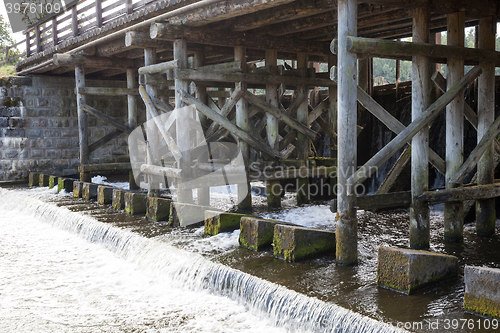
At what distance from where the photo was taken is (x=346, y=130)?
4.51 m

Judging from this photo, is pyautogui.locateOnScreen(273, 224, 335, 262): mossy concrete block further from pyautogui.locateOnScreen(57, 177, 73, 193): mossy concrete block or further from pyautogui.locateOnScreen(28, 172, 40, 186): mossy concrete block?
pyautogui.locateOnScreen(28, 172, 40, 186): mossy concrete block

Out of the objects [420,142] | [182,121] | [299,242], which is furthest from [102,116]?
[420,142]

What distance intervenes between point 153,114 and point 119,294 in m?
3.54

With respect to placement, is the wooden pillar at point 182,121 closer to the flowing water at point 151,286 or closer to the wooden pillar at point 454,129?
the flowing water at point 151,286

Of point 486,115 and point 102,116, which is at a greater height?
point 102,116

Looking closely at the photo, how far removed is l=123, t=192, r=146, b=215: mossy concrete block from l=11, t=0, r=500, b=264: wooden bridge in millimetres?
633

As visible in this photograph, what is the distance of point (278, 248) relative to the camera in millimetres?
5020

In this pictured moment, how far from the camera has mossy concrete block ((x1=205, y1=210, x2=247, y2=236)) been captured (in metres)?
6.05

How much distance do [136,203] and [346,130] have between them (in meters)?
4.43

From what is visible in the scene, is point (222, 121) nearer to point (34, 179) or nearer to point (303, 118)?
point (303, 118)

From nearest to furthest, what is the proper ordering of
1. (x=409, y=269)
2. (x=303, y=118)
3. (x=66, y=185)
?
(x=409, y=269) → (x=303, y=118) → (x=66, y=185)

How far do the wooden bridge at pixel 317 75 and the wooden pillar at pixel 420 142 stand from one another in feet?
Result: 0.04

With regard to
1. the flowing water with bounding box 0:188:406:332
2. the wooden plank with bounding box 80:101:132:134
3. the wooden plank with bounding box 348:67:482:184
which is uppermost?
the wooden plank with bounding box 80:101:132:134

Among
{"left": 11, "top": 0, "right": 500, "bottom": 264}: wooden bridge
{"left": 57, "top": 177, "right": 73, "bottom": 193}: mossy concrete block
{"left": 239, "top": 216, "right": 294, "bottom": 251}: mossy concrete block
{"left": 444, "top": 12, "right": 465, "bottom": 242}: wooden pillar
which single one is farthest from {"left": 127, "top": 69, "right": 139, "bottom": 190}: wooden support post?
{"left": 444, "top": 12, "right": 465, "bottom": 242}: wooden pillar
